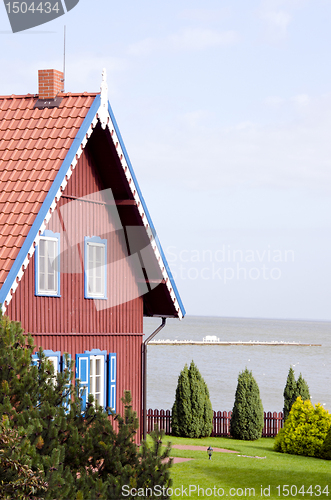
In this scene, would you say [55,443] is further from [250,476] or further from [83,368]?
[250,476]

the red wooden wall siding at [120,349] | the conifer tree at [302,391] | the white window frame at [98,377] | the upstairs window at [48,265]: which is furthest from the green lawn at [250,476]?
the conifer tree at [302,391]

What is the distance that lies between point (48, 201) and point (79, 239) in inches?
111

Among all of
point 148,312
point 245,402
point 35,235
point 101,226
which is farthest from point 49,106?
point 245,402

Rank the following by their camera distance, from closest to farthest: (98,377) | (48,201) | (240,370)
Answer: (48,201)
(98,377)
(240,370)

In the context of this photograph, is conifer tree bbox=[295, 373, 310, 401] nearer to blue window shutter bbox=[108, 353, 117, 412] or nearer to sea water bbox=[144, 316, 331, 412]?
sea water bbox=[144, 316, 331, 412]

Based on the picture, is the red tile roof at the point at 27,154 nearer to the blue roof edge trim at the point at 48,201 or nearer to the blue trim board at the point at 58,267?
the blue roof edge trim at the point at 48,201

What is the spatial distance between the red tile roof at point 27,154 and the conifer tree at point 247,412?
15606 mm

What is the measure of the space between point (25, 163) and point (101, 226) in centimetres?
290

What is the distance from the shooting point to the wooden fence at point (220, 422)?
27.8 meters

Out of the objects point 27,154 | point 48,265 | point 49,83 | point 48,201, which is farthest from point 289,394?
point 48,201

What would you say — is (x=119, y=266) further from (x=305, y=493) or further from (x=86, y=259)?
(x=305, y=493)

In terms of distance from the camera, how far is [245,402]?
27453mm

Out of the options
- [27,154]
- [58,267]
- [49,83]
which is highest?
[49,83]

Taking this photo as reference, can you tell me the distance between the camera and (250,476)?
1756 cm
